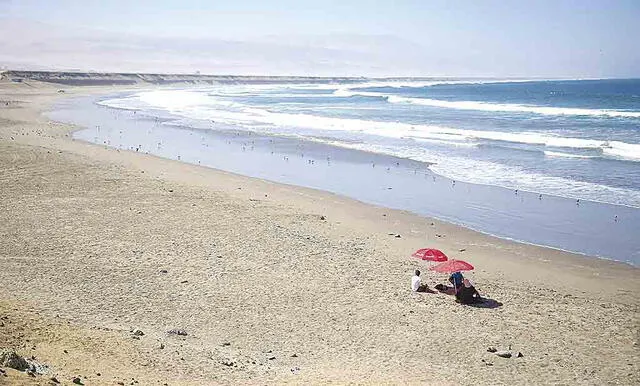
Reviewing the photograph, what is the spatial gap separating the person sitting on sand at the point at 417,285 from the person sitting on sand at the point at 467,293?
2.31 ft

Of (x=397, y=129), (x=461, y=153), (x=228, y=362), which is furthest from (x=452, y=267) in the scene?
(x=397, y=129)

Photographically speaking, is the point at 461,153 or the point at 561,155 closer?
the point at 561,155

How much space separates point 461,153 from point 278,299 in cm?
2085

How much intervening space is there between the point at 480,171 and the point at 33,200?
1686cm

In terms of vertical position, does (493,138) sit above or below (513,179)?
above

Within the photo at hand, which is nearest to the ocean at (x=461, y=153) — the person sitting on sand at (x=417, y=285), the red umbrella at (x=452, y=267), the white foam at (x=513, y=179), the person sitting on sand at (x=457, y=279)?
the white foam at (x=513, y=179)

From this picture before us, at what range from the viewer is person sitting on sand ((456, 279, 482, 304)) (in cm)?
1126

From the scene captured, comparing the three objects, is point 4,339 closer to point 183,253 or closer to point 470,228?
point 183,253

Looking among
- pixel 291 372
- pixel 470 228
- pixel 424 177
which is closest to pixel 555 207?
pixel 470 228

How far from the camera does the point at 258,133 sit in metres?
38.0

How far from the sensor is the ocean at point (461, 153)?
17719 millimetres

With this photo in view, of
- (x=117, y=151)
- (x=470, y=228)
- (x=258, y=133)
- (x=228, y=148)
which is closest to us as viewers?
(x=470, y=228)

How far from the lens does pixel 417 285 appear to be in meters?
11.7

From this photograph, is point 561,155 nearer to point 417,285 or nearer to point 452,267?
point 452,267
